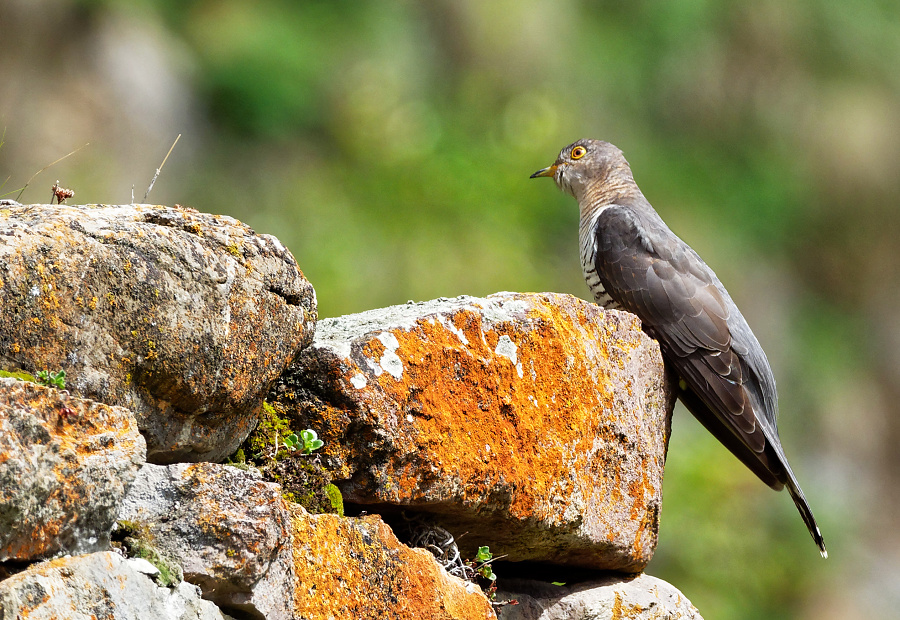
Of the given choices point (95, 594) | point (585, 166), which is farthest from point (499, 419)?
point (585, 166)

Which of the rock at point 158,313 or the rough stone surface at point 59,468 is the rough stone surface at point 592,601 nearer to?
the rock at point 158,313

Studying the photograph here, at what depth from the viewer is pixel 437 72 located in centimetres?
1301

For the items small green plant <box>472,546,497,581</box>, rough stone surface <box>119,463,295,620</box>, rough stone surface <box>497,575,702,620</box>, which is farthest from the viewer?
rough stone surface <box>497,575,702,620</box>

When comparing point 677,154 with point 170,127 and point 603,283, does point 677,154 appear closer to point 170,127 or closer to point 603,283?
point 170,127

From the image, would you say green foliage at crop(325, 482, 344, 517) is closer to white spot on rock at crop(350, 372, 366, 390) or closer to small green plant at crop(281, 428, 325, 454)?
small green plant at crop(281, 428, 325, 454)

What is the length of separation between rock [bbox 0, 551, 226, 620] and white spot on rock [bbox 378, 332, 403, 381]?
0.71m

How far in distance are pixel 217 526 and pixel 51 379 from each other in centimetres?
38

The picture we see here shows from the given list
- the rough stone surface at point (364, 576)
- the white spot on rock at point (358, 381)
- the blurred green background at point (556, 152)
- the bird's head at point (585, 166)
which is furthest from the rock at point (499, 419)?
the blurred green background at point (556, 152)

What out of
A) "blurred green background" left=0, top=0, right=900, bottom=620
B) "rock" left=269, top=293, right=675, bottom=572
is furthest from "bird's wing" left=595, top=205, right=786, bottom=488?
"blurred green background" left=0, top=0, right=900, bottom=620

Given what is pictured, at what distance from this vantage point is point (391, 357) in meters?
2.28

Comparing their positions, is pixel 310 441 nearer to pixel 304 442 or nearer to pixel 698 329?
pixel 304 442

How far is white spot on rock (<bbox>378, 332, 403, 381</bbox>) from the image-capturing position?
2266mm

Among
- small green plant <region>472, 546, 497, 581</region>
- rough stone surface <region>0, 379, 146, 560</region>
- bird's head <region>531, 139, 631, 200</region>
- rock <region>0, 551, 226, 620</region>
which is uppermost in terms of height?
bird's head <region>531, 139, 631, 200</region>

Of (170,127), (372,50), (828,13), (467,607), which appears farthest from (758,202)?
(467,607)
